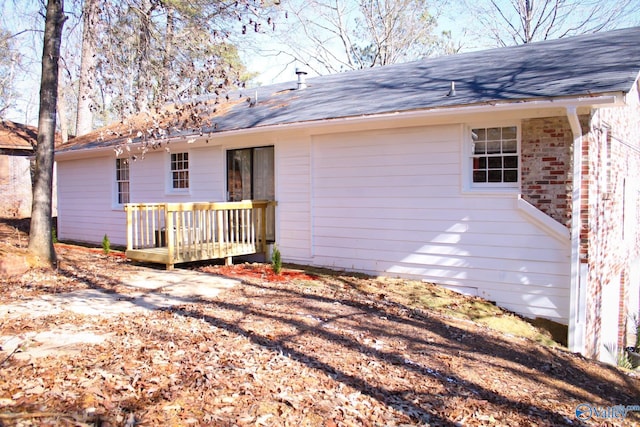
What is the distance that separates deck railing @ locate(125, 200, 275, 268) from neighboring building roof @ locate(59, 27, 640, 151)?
1464 mm

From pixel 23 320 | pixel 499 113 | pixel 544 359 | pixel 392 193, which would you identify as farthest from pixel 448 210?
pixel 23 320

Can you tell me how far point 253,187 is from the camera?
36.5 ft

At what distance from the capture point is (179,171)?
12102 mm

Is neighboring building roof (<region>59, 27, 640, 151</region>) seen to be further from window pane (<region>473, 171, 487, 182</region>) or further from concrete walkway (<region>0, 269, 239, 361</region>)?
concrete walkway (<region>0, 269, 239, 361</region>)

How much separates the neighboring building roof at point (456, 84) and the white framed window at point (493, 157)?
626 millimetres

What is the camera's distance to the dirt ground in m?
3.41

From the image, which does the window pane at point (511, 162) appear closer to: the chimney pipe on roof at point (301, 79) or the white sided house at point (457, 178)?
the white sided house at point (457, 178)

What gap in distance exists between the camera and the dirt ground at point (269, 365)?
3408 millimetres

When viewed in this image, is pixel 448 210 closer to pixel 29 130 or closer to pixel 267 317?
pixel 267 317

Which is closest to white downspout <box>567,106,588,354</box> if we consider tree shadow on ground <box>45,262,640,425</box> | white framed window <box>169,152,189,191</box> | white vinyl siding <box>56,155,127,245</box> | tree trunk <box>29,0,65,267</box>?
tree shadow on ground <box>45,262,640,425</box>

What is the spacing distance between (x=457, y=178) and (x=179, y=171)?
7.08 meters

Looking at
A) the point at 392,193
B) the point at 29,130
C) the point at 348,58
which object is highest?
the point at 348,58

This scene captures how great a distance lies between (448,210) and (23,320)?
19.7ft

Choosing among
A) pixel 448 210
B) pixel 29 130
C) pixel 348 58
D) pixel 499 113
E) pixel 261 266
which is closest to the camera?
pixel 499 113
